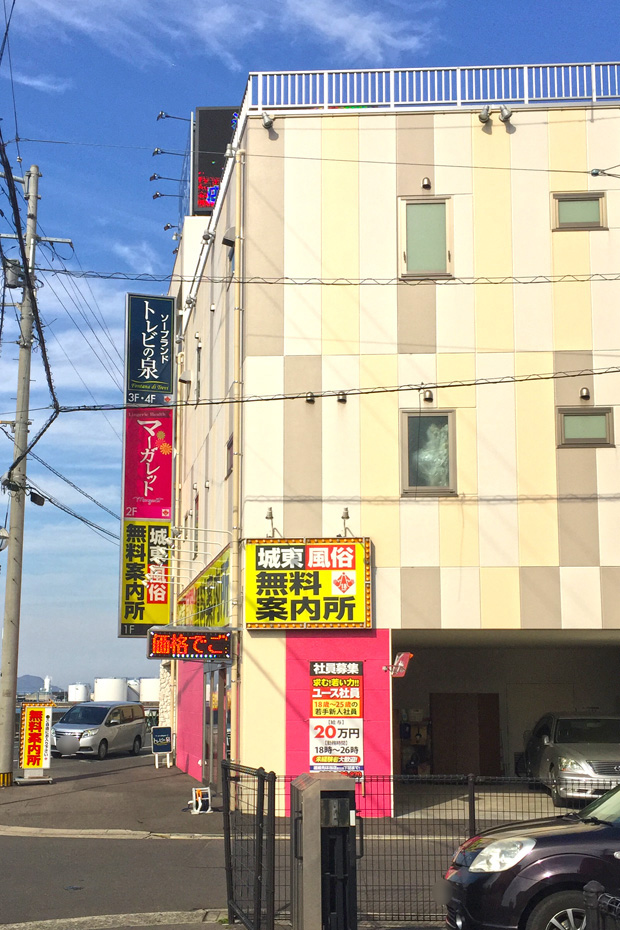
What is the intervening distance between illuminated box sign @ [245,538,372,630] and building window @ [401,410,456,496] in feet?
4.64

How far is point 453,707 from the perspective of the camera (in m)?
24.3

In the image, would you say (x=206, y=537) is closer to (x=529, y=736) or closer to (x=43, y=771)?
(x=43, y=771)

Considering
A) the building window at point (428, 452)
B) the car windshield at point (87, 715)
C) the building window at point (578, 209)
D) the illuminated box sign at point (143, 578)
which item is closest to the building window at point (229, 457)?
the building window at point (428, 452)

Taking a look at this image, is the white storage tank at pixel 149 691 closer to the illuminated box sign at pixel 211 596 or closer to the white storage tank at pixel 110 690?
the white storage tank at pixel 110 690

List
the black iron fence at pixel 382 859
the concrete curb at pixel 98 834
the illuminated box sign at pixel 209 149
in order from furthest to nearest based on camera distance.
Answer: the illuminated box sign at pixel 209 149 < the concrete curb at pixel 98 834 < the black iron fence at pixel 382 859

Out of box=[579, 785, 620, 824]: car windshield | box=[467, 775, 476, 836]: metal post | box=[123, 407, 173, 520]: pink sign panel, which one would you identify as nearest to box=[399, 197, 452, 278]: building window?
box=[123, 407, 173, 520]: pink sign panel

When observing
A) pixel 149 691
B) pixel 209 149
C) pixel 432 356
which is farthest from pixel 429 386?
pixel 149 691

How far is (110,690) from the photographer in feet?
186

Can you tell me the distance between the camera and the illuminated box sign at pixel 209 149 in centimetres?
4159

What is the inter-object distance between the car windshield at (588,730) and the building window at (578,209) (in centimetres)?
903

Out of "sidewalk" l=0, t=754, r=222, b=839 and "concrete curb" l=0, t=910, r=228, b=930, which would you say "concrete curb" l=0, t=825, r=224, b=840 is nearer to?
"sidewalk" l=0, t=754, r=222, b=839

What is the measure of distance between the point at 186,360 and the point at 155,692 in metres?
38.4

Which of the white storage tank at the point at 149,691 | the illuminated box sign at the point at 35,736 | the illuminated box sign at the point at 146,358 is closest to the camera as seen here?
the illuminated box sign at the point at 35,736

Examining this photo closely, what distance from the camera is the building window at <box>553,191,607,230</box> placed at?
18.6 meters
